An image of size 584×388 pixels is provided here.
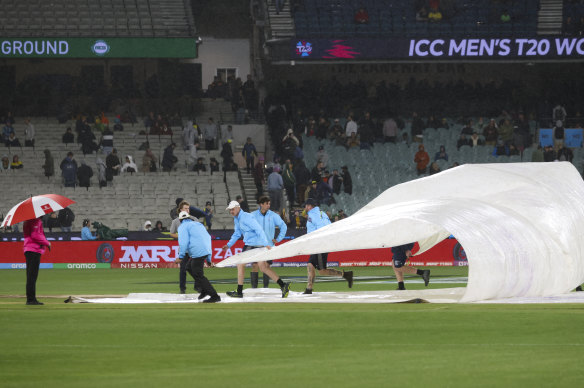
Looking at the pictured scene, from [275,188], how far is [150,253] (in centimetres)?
658

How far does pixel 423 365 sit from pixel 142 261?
25.0 m

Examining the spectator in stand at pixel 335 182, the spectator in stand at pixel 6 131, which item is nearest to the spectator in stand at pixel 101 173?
the spectator in stand at pixel 6 131

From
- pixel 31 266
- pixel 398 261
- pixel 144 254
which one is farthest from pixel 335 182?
pixel 31 266

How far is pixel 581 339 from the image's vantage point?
1280cm

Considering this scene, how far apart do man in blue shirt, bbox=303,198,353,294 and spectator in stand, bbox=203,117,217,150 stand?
79.6 ft

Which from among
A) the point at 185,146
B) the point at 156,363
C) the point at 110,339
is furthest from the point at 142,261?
the point at 156,363

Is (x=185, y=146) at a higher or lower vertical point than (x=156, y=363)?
higher

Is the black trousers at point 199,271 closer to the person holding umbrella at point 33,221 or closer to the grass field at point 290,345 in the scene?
the grass field at point 290,345

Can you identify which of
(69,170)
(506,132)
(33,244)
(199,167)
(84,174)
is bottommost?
(33,244)

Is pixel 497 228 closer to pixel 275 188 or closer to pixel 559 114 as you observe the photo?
pixel 275 188

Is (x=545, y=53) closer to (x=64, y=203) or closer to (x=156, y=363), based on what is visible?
(x=64, y=203)

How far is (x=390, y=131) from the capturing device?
47.8 metres

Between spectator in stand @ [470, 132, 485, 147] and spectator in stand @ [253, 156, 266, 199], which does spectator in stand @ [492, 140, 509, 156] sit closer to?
spectator in stand @ [470, 132, 485, 147]

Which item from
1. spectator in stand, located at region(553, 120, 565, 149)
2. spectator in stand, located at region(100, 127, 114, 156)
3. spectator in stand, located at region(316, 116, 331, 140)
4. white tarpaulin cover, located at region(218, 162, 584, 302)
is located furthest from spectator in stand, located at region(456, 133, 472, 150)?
white tarpaulin cover, located at region(218, 162, 584, 302)
